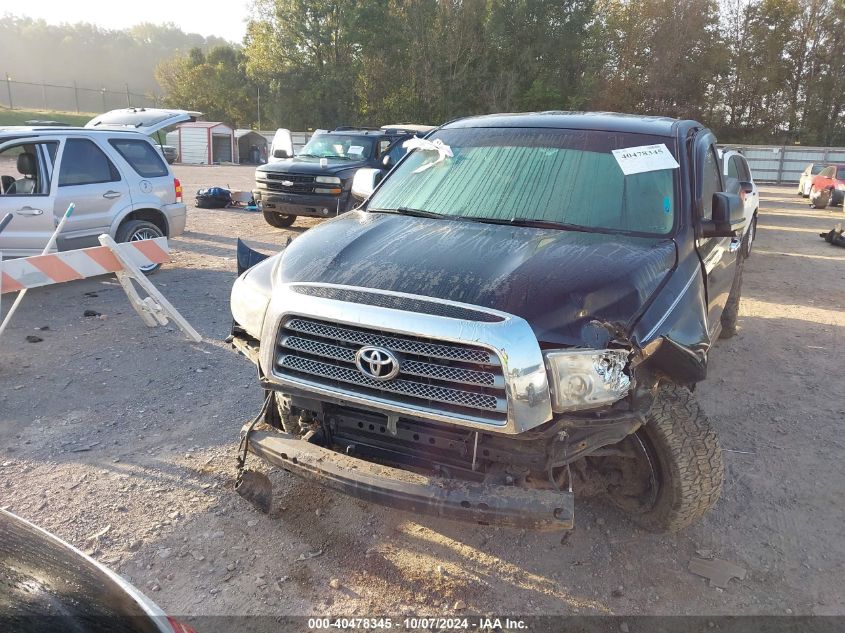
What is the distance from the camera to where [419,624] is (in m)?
2.70

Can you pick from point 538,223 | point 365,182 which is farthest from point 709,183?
point 365,182

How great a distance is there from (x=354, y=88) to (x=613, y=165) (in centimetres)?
4184

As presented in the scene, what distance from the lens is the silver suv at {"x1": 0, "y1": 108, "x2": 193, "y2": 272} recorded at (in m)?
7.33

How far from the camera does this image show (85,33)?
11206cm

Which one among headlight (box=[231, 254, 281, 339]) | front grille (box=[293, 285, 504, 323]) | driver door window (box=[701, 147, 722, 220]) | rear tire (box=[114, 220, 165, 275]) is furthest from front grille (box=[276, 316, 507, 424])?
rear tire (box=[114, 220, 165, 275])

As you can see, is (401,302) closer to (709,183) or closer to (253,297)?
(253,297)

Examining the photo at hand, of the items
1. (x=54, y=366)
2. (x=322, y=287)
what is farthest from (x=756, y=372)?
(x=54, y=366)

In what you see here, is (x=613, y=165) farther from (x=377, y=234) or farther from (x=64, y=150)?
(x=64, y=150)

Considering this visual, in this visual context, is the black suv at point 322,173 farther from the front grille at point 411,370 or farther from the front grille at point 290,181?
the front grille at point 411,370

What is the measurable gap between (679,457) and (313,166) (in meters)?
10.1

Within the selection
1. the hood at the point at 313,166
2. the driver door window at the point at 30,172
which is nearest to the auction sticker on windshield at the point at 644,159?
the driver door window at the point at 30,172

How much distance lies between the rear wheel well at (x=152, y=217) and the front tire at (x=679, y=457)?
294 inches

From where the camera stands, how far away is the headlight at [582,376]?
2479 mm

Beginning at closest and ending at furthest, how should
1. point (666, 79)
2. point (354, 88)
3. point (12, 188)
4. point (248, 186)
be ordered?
point (12, 188) → point (248, 186) → point (666, 79) → point (354, 88)
